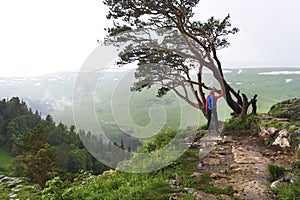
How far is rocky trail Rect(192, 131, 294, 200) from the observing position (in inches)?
288

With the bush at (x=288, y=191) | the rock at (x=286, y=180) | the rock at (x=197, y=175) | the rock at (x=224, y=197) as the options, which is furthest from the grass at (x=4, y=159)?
the bush at (x=288, y=191)

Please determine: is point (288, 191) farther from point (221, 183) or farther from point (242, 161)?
point (242, 161)

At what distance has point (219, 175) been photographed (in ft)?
26.9

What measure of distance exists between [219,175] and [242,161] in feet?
6.18

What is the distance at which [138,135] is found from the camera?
8.69 metres

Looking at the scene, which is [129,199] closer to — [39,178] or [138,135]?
[138,135]

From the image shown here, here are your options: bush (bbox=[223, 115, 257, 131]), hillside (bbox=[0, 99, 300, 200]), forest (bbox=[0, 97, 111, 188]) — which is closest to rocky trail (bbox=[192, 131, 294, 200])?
hillside (bbox=[0, 99, 300, 200])

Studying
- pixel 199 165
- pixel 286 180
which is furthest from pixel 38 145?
pixel 286 180

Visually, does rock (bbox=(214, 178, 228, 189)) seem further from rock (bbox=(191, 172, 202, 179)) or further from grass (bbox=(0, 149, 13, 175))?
grass (bbox=(0, 149, 13, 175))

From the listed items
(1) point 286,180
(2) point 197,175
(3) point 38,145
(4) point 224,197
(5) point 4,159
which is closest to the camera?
(4) point 224,197

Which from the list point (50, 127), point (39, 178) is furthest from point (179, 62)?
point (50, 127)

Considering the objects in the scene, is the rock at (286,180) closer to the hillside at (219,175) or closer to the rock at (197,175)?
the hillside at (219,175)

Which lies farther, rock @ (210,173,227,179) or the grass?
the grass

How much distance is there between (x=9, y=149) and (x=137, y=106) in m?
106
